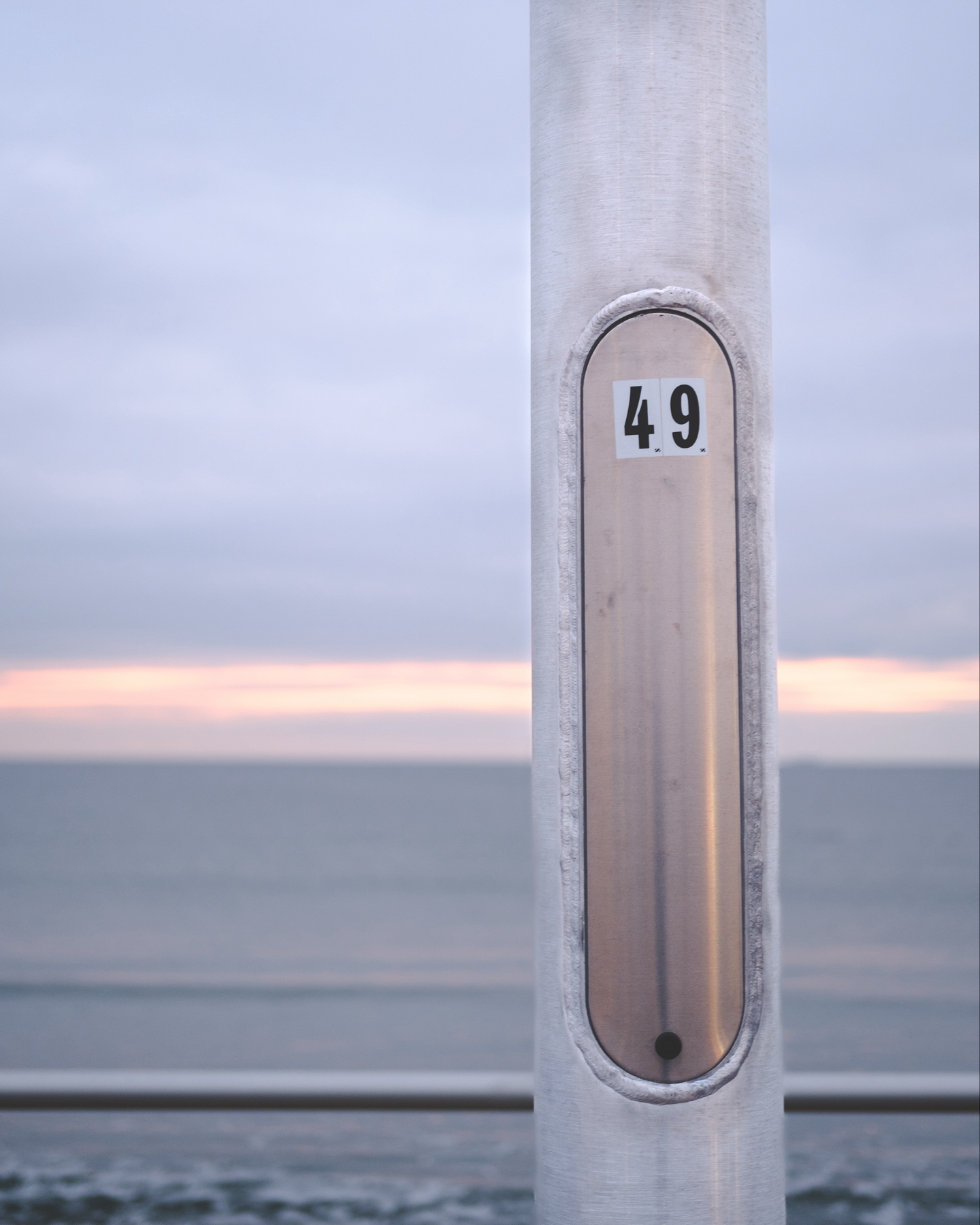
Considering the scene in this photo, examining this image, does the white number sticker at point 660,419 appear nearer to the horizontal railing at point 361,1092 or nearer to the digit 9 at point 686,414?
the digit 9 at point 686,414

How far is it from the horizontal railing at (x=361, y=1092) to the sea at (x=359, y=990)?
1354 mm

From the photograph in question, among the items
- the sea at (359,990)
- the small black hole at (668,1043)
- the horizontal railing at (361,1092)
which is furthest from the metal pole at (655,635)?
the sea at (359,990)

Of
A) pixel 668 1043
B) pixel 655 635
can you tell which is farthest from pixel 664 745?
pixel 668 1043

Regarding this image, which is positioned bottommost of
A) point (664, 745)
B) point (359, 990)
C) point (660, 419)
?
point (359, 990)

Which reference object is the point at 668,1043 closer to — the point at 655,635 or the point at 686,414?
the point at 655,635

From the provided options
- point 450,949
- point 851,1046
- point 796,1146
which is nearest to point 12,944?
point 450,949

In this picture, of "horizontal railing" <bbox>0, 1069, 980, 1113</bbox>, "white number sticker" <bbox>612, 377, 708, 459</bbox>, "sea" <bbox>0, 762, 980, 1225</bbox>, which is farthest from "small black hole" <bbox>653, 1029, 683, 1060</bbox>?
"sea" <bbox>0, 762, 980, 1225</bbox>

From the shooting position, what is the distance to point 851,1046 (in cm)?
1078

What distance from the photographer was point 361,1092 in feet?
6.84

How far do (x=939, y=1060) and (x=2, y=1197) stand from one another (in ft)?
31.0

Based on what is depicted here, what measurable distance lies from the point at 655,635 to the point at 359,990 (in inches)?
564

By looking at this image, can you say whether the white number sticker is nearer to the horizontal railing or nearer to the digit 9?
the digit 9

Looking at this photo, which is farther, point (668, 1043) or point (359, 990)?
point (359, 990)

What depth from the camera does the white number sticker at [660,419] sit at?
1.22 meters
